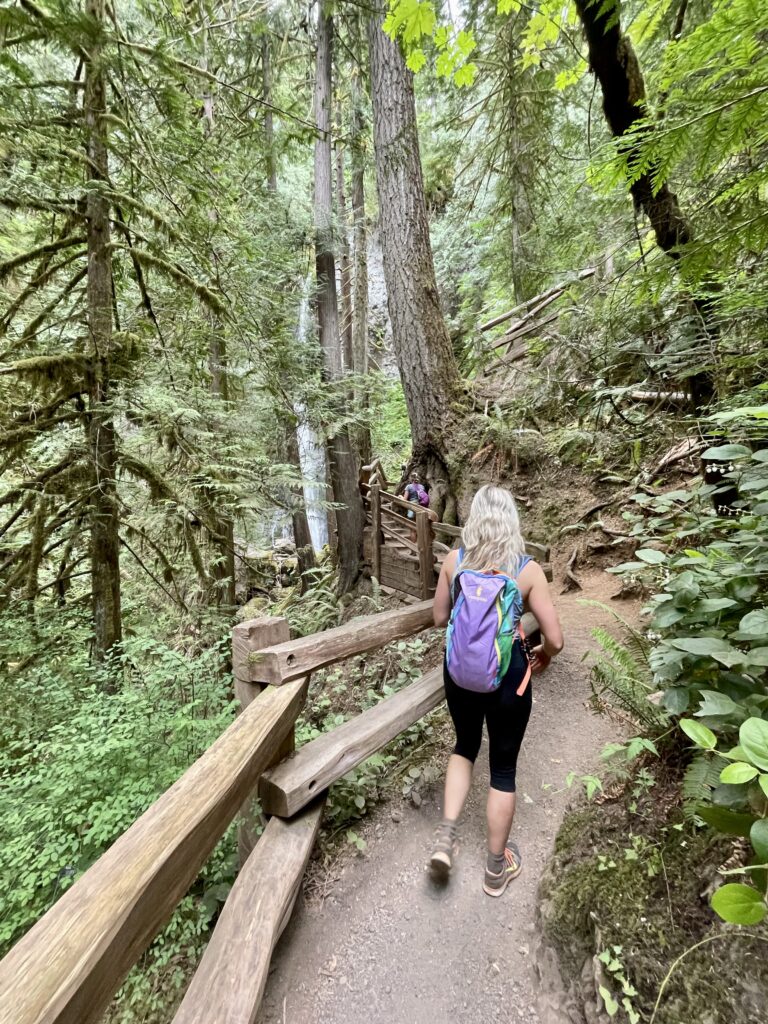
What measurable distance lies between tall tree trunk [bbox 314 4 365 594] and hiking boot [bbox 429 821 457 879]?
6.15m

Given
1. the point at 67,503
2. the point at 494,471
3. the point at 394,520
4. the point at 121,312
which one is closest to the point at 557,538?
the point at 494,471

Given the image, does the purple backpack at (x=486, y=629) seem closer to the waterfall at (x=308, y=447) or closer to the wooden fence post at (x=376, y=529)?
the waterfall at (x=308, y=447)

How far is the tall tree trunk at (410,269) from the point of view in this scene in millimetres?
6621

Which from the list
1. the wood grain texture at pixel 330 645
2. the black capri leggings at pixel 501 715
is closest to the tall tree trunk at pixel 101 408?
the wood grain texture at pixel 330 645

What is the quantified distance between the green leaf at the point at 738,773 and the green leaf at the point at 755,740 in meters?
0.03

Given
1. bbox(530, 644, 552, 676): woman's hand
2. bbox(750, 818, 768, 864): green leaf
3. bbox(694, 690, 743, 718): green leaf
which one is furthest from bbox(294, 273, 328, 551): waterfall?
bbox(750, 818, 768, 864): green leaf

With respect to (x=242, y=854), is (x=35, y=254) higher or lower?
higher

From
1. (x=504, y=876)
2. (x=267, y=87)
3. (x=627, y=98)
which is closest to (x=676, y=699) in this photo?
(x=504, y=876)

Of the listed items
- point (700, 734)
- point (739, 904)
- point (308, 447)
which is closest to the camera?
point (739, 904)

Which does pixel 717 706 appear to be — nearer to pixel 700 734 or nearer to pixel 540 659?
pixel 700 734

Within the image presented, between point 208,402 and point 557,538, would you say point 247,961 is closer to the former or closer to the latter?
point 208,402

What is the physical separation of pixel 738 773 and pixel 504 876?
1903 millimetres

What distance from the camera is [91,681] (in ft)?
14.6

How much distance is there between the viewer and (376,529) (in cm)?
880
